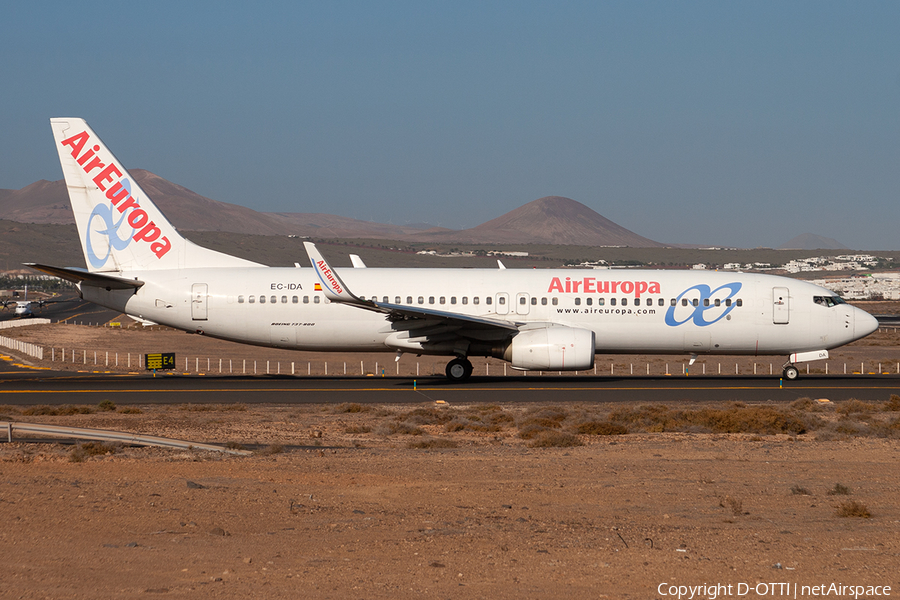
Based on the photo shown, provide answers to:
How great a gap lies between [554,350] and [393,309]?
5544mm

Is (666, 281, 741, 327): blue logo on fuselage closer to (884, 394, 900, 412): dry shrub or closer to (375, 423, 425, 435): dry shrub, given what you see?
(884, 394, 900, 412): dry shrub

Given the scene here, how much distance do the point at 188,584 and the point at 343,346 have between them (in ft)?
75.5

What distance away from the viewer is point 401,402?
24969mm

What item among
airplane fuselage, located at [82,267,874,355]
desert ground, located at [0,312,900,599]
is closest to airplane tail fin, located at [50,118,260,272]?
airplane fuselage, located at [82,267,874,355]

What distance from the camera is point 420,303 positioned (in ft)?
101

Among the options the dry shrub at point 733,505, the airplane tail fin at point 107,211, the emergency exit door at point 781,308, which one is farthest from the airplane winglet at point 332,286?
the dry shrub at point 733,505

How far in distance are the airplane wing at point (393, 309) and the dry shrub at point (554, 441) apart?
10583 millimetres

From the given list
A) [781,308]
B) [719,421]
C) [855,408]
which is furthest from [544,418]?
[781,308]

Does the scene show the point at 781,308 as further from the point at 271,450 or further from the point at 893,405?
the point at 271,450

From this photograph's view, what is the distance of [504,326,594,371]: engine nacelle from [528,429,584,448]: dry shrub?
10.1 meters

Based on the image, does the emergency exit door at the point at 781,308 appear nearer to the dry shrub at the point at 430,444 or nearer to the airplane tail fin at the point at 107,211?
the dry shrub at the point at 430,444

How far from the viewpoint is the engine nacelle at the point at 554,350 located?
28.5 meters

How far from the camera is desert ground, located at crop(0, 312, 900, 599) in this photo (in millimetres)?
8250

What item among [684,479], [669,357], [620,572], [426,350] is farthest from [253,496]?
[669,357]
